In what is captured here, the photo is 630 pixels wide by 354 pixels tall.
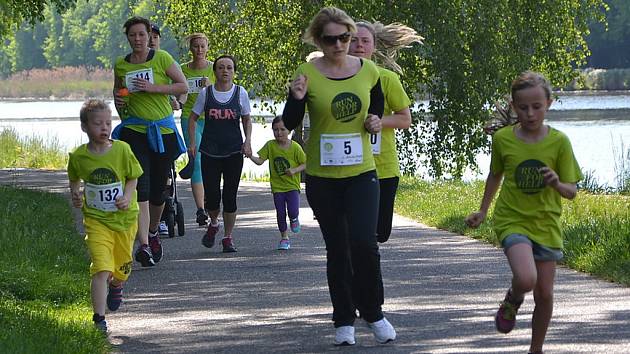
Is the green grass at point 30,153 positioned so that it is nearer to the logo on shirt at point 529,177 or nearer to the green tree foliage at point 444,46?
the green tree foliage at point 444,46

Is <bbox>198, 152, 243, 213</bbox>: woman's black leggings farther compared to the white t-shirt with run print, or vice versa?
the white t-shirt with run print

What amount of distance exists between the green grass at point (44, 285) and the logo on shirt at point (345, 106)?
186 centimetres

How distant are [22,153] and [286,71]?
11.7m

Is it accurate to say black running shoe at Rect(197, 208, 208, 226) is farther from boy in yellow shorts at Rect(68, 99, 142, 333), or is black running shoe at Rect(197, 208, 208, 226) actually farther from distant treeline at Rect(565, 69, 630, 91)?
distant treeline at Rect(565, 69, 630, 91)

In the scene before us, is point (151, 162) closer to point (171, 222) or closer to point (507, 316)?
point (171, 222)

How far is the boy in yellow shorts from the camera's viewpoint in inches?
367

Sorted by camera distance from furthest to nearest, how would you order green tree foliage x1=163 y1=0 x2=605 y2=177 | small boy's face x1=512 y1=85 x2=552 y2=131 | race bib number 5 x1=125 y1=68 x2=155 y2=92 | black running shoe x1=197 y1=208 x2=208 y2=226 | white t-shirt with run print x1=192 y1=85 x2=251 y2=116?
green tree foliage x1=163 y1=0 x2=605 y2=177 < black running shoe x1=197 y1=208 x2=208 y2=226 < white t-shirt with run print x1=192 y1=85 x2=251 y2=116 < race bib number 5 x1=125 y1=68 x2=155 y2=92 < small boy's face x1=512 y1=85 x2=552 y2=131

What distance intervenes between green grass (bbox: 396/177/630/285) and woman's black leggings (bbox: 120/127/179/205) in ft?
10.8

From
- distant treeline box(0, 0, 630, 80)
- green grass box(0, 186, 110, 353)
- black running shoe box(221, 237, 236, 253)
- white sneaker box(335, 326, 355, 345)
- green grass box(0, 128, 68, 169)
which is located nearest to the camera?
white sneaker box(335, 326, 355, 345)

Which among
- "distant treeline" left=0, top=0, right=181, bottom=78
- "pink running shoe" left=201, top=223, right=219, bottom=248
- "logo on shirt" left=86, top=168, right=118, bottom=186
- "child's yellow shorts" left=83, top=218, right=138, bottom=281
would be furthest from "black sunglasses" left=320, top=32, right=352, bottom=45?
"distant treeline" left=0, top=0, right=181, bottom=78

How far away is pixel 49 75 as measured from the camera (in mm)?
121875

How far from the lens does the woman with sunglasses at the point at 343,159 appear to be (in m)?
8.34

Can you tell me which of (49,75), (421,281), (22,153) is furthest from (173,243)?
(49,75)

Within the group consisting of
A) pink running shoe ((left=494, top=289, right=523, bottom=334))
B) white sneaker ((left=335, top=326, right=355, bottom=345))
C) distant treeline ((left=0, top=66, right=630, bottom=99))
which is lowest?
distant treeline ((left=0, top=66, right=630, bottom=99))
